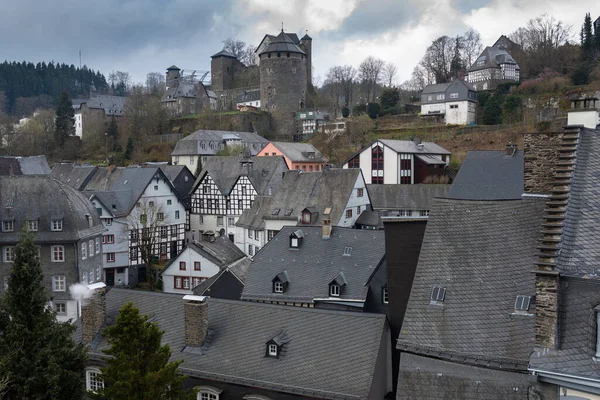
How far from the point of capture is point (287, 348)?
14.7 meters

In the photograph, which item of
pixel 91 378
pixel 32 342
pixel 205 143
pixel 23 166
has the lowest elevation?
pixel 91 378

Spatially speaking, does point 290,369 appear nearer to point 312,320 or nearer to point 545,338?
point 312,320

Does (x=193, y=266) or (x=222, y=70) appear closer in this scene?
(x=193, y=266)

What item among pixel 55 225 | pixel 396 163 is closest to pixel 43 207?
pixel 55 225

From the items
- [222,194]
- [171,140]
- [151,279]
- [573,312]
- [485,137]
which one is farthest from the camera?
[171,140]

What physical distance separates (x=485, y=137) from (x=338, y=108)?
31.0 m

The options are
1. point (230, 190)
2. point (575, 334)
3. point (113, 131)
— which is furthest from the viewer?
point (113, 131)

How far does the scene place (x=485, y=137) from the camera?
60.9 meters

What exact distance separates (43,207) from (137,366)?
21413 mm

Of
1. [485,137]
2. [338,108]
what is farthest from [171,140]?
[485,137]

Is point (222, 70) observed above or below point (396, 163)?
above

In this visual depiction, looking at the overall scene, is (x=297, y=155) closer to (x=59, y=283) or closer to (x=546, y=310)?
(x=59, y=283)

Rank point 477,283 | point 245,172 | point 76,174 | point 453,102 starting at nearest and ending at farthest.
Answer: point 477,283 < point 245,172 < point 76,174 < point 453,102

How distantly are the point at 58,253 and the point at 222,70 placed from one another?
76.5 meters
